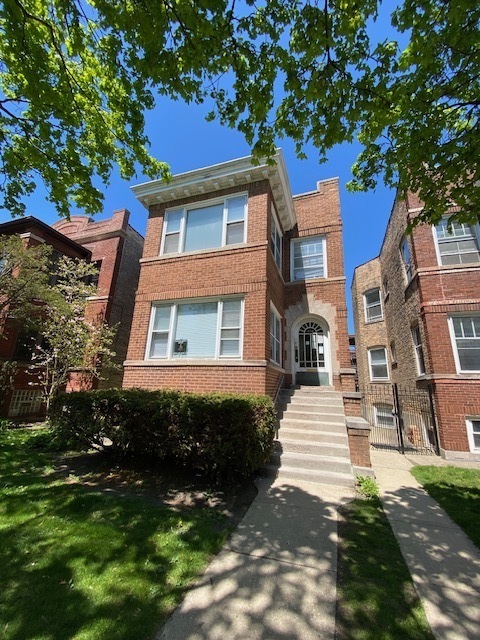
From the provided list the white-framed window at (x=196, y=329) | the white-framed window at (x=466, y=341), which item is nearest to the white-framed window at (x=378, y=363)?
the white-framed window at (x=466, y=341)

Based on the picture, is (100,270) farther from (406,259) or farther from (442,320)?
(442,320)

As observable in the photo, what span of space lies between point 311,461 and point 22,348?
49.3 ft

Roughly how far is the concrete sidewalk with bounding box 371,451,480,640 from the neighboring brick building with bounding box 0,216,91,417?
14228 mm

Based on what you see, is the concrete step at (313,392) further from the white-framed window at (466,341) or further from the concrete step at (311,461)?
the white-framed window at (466,341)

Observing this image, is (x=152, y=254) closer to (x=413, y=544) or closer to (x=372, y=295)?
(x=413, y=544)

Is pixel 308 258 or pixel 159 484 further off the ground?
pixel 308 258

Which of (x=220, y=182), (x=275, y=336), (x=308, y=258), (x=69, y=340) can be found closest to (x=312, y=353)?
(x=275, y=336)

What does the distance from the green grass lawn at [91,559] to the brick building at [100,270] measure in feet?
35.1

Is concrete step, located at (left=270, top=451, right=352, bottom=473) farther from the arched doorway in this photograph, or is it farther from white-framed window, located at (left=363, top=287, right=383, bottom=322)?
white-framed window, located at (left=363, top=287, right=383, bottom=322)

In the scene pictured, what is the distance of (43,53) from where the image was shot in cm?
509

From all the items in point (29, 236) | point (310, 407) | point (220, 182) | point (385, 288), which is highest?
point (29, 236)

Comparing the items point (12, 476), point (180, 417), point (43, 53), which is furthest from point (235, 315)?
point (43, 53)

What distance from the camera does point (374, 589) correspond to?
2.90 metres

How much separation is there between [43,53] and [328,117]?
5239 millimetres
